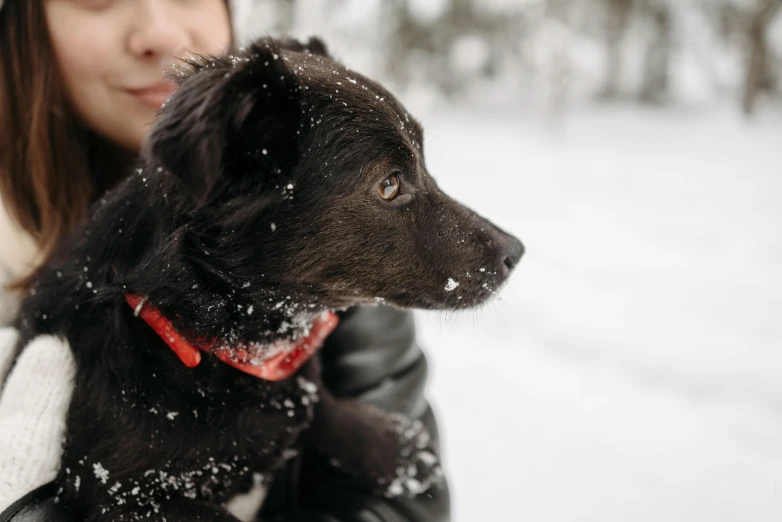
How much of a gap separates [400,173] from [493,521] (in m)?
1.80

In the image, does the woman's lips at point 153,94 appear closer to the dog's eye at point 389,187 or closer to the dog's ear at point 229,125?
the dog's ear at point 229,125

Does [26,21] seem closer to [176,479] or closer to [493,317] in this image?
[176,479]

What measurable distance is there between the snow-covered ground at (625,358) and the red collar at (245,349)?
0.46 metres

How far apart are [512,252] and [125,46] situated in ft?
4.87

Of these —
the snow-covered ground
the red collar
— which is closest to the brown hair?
the red collar

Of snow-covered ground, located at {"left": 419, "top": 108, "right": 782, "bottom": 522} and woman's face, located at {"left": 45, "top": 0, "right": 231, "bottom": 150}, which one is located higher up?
woman's face, located at {"left": 45, "top": 0, "right": 231, "bottom": 150}

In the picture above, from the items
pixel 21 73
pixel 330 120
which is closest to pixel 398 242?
pixel 330 120

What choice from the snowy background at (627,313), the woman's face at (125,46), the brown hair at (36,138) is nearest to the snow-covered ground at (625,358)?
the snowy background at (627,313)

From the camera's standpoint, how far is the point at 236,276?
62.4 inches

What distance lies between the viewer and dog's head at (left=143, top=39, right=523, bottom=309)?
4.30 feet

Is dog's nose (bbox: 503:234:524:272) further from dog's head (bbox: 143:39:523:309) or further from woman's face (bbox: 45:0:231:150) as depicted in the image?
woman's face (bbox: 45:0:231:150)

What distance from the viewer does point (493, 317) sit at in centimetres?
468

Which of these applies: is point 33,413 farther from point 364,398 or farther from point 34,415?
point 364,398

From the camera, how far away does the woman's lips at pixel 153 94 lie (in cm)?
203
